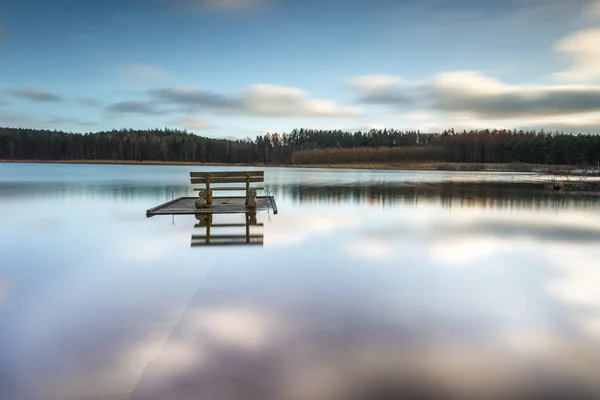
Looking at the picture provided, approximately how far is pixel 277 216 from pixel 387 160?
284 feet

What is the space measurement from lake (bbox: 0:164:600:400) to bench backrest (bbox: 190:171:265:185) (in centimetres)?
424

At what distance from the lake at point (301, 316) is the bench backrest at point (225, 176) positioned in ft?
13.9

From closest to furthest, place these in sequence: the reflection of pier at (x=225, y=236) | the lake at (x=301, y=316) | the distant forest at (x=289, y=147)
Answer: the lake at (x=301, y=316), the reflection of pier at (x=225, y=236), the distant forest at (x=289, y=147)

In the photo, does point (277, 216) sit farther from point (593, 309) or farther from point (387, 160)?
point (387, 160)

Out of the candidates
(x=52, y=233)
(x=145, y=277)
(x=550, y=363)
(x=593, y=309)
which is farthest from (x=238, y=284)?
(x=52, y=233)

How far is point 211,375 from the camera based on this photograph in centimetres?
362

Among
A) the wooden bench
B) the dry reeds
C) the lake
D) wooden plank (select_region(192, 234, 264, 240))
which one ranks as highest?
the dry reeds

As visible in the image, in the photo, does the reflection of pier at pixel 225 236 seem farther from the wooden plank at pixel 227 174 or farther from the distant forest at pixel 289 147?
the distant forest at pixel 289 147

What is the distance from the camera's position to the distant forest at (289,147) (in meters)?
97.6

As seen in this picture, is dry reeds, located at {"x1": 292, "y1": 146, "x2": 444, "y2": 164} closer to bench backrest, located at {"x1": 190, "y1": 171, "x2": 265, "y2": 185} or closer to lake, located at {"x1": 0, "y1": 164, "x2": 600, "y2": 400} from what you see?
bench backrest, located at {"x1": 190, "y1": 171, "x2": 265, "y2": 185}

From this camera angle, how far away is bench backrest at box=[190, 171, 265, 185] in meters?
14.5

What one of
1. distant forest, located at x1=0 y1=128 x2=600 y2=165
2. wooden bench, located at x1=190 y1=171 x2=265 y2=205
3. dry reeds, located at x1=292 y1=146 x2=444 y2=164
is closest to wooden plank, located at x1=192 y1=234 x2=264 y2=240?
wooden bench, located at x1=190 y1=171 x2=265 y2=205

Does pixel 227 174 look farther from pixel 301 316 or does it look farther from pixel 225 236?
pixel 301 316

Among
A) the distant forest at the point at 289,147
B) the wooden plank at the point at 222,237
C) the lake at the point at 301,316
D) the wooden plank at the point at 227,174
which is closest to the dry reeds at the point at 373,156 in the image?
the distant forest at the point at 289,147
